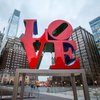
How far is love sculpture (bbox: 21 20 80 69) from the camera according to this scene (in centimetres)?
469

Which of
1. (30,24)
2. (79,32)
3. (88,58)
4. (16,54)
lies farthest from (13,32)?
(30,24)

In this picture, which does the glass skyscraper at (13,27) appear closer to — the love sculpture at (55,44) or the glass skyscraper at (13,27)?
the glass skyscraper at (13,27)

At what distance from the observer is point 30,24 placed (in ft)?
18.1

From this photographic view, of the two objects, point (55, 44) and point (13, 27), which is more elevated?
point (13, 27)

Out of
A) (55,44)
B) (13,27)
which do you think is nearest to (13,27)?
(13,27)

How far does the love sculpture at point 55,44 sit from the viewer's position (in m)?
4.69

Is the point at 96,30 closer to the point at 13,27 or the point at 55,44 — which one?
the point at 55,44

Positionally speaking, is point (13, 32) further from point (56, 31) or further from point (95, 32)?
point (56, 31)

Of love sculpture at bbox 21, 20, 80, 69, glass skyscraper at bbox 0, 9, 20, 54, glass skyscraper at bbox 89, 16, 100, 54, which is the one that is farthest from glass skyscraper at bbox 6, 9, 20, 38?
love sculpture at bbox 21, 20, 80, 69

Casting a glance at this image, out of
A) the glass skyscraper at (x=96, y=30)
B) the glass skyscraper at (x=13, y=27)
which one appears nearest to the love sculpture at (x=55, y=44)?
the glass skyscraper at (x=96, y=30)

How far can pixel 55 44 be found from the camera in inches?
202

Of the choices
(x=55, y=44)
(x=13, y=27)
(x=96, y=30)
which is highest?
(x=13, y=27)

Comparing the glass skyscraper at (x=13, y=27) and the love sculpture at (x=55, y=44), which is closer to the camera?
the love sculpture at (x=55, y=44)

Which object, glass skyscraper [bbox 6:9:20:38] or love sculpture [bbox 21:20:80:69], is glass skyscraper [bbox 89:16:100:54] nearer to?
love sculpture [bbox 21:20:80:69]
